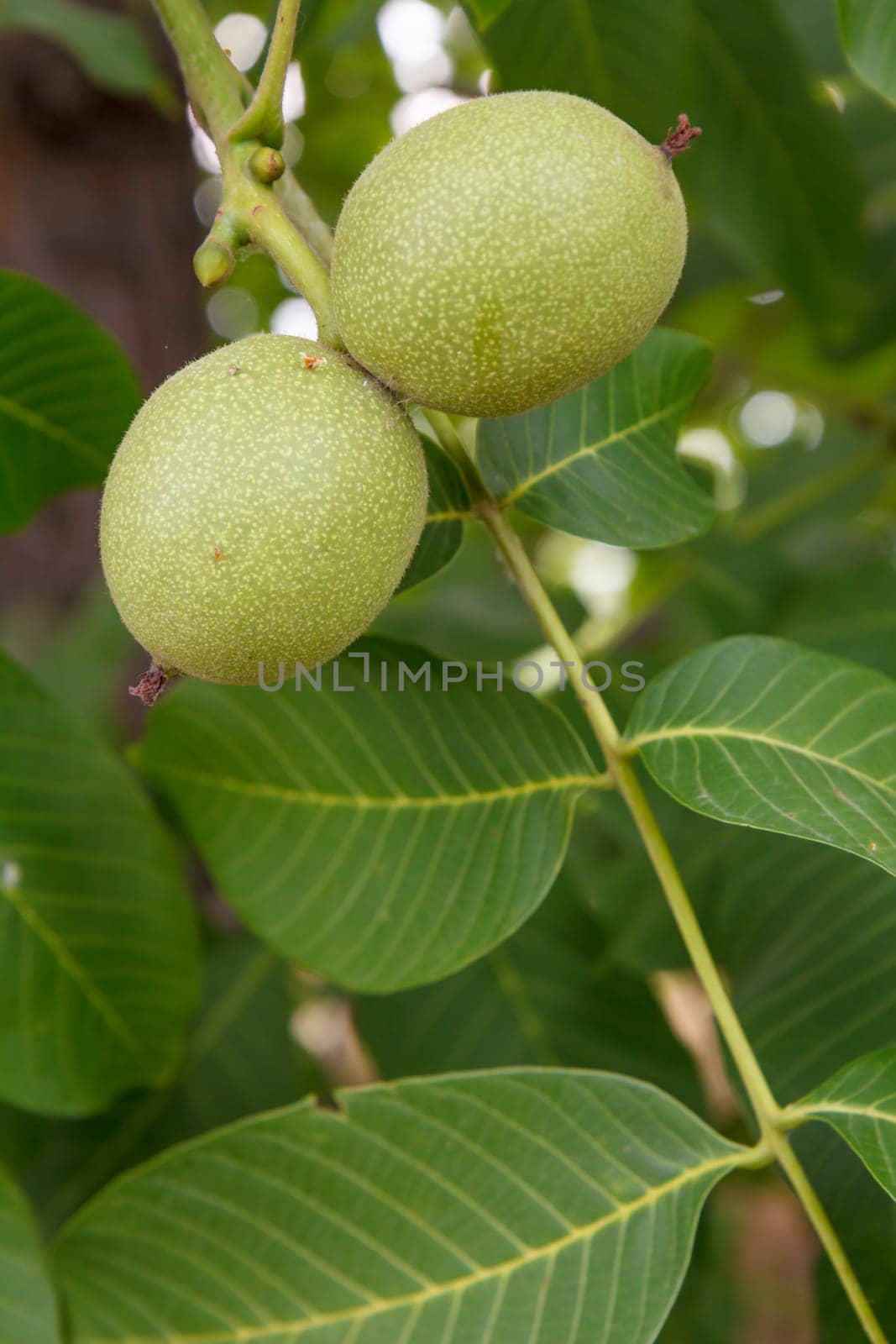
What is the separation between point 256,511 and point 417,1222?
0.49m

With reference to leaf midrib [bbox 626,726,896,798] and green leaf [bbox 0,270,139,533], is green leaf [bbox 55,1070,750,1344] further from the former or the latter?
green leaf [bbox 0,270,139,533]

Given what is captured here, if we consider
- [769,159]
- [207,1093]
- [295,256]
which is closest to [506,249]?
[295,256]

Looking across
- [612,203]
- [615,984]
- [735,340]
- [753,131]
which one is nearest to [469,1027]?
[615,984]

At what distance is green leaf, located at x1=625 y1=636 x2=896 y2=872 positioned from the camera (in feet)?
2.53

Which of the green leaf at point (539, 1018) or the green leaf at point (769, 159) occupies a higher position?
the green leaf at point (769, 159)

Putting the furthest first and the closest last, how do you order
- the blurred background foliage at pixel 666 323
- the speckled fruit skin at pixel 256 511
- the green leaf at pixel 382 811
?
the blurred background foliage at pixel 666 323, the green leaf at pixel 382 811, the speckled fruit skin at pixel 256 511

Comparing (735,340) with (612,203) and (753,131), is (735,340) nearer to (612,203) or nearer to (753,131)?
(753,131)

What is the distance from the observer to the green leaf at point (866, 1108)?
2.47 ft

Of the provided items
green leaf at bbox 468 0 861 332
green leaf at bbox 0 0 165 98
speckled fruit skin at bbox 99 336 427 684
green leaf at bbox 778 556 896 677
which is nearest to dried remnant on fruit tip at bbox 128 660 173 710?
speckled fruit skin at bbox 99 336 427 684

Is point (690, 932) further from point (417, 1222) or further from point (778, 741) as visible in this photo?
point (417, 1222)

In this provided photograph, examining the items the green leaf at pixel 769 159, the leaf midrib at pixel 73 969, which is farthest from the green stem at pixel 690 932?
the green leaf at pixel 769 159

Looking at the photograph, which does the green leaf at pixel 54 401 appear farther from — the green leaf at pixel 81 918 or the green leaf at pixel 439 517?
the green leaf at pixel 439 517

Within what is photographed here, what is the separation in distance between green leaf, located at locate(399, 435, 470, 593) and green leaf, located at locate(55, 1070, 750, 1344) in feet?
1.21

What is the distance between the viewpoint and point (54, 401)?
107cm
